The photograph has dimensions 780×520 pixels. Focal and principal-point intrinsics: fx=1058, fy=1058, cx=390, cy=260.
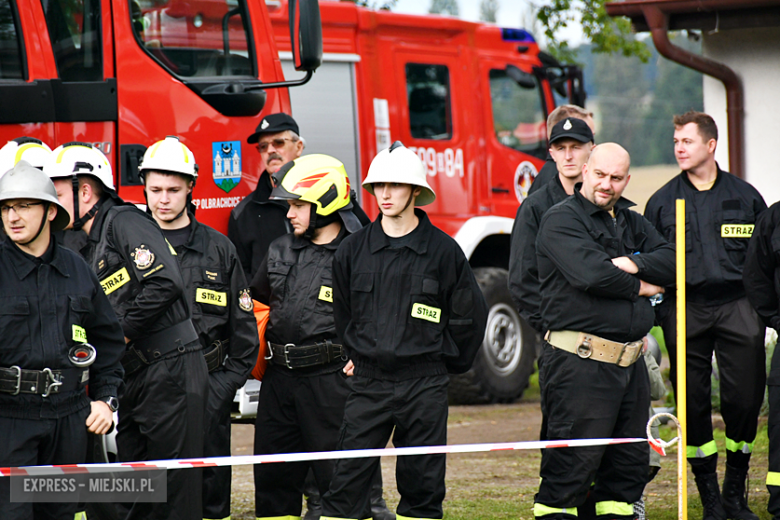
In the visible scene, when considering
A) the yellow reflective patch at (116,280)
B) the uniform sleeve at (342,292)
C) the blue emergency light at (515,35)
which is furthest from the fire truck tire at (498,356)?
the yellow reflective patch at (116,280)

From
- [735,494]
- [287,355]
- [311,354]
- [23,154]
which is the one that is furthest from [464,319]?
[23,154]

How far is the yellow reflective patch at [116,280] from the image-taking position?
→ 4738 millimetres

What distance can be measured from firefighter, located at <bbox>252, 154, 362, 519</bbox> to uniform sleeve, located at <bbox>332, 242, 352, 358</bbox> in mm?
357

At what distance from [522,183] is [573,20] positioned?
353 centimetres

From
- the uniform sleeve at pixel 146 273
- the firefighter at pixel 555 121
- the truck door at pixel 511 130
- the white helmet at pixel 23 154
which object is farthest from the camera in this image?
the truck door at pixel 511 130

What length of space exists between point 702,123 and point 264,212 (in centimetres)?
257

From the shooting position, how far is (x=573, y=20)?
12.7 metres

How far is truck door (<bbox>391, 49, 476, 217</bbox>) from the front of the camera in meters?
9.20

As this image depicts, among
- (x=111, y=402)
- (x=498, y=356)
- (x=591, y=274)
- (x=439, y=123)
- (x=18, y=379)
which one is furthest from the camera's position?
(x=498, y=356)

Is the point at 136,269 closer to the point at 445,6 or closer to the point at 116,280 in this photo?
the point at 116,280

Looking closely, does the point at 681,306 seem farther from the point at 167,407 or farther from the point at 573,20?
the point at 573,20

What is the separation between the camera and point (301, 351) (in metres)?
5.34

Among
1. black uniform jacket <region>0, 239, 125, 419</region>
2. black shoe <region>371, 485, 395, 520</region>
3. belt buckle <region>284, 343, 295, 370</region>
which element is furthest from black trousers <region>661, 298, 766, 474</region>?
black uniform jacket <region>0, 239, 125, 419</region>

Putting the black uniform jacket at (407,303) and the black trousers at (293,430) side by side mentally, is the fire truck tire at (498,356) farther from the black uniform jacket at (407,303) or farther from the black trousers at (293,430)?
the black uniform jacket at (407,303)
